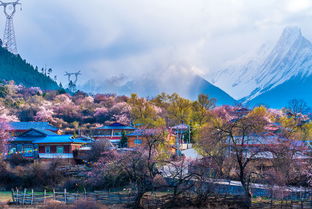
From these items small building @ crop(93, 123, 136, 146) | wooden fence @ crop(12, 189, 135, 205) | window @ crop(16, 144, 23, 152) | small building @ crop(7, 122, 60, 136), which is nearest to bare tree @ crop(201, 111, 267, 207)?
wooden fence @ crop(12, 189, 135, 205)

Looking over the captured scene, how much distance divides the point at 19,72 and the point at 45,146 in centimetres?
7974

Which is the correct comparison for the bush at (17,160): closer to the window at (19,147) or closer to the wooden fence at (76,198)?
the window at (19,147)

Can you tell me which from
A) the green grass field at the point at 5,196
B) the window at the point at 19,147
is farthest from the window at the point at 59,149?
the green grass field at the point at 5,196

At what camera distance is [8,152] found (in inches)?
1882

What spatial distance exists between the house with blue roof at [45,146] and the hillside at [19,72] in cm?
7028

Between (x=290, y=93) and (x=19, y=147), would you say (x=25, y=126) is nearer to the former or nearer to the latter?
(x=19, y=147)

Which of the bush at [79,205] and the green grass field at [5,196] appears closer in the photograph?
the bush at [79,205]

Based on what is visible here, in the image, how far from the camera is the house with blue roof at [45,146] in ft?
157

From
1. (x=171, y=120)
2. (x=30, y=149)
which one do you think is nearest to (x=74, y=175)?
(x=30, y=149)

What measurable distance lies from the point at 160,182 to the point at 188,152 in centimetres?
1452

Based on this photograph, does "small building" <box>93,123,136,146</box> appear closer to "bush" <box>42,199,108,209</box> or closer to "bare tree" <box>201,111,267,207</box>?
"bare tree" <box>201,111,267,207</box>

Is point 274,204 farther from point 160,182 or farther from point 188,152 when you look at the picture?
point 188,152

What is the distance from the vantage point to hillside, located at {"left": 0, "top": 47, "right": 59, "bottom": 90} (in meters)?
119

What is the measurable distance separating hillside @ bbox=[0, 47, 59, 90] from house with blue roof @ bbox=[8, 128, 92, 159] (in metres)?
70.3
